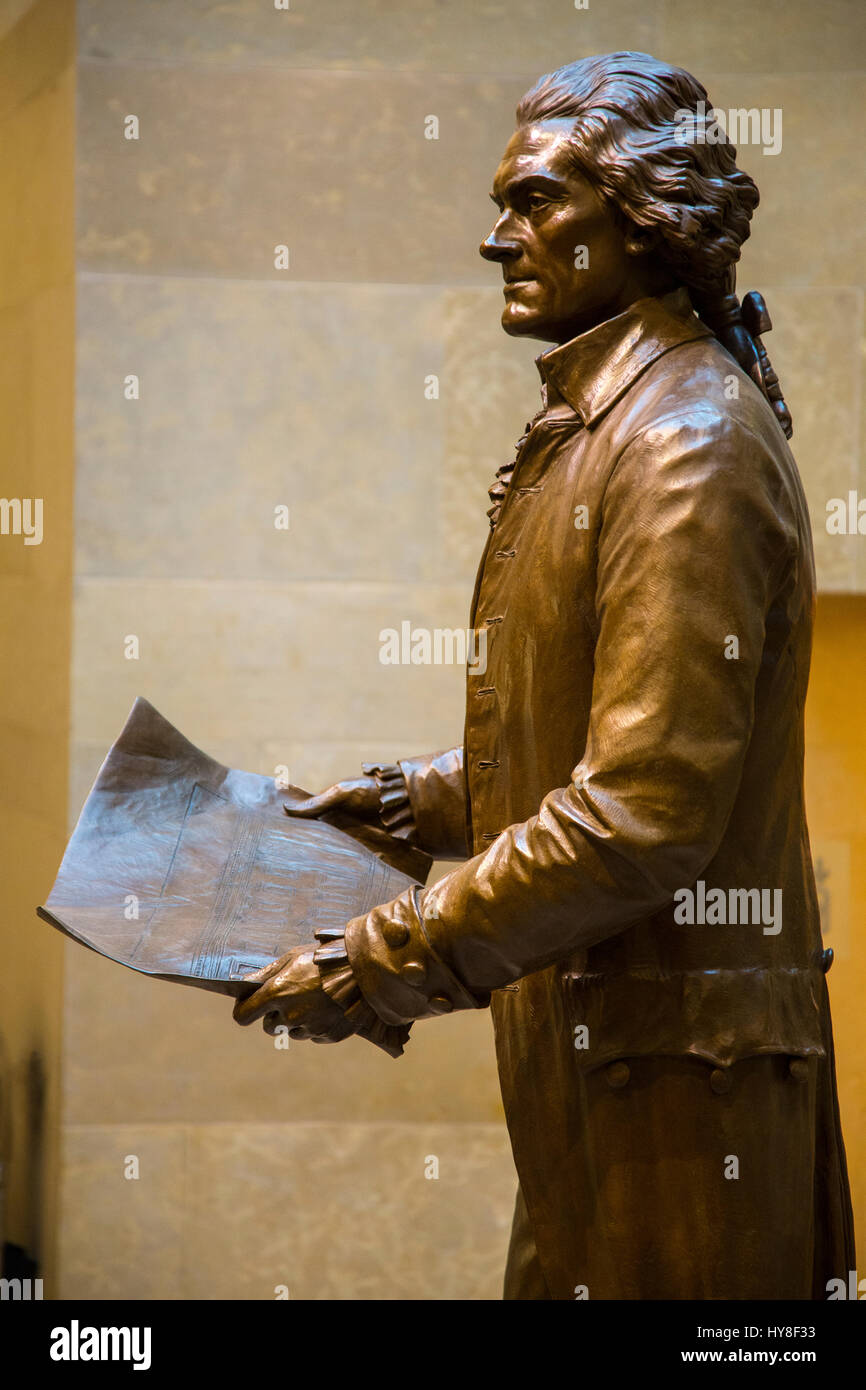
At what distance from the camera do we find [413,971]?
2.07 m

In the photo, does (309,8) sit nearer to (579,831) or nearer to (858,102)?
(858,102)

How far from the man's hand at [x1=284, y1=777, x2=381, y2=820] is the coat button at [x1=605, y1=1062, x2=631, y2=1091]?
0.83m

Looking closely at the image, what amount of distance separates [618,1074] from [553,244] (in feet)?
4.04

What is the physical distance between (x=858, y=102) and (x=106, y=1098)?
3532 millimetres

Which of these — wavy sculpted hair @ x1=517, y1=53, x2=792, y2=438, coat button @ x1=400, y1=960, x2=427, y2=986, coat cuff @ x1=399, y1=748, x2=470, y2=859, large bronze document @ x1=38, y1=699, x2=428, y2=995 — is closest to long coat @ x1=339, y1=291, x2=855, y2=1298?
coat button @ x1=400, y1=960, x2=427, y2=986

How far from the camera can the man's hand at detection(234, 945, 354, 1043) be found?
6.98ft

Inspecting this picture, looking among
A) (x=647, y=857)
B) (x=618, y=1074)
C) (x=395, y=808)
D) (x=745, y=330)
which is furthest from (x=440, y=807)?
(x=745, y=330)

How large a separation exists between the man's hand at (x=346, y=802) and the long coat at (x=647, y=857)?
0.48 meters

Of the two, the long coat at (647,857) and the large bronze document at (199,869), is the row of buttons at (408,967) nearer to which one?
the long coat at (647,857)

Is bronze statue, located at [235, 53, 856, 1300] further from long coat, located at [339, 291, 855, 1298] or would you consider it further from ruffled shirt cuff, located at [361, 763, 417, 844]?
ruffled shirt cuff, located at [361, 763, 417, 844]

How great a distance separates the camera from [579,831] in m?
2.00

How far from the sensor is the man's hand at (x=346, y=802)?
9.28ft

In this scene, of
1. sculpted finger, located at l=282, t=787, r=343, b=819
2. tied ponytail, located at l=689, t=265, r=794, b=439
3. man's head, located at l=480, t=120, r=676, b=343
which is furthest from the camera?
sculpted finger, located at l=282, t=787, r=343, b=819

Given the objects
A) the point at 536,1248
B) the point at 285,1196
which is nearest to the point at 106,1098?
the point at 285,1196
